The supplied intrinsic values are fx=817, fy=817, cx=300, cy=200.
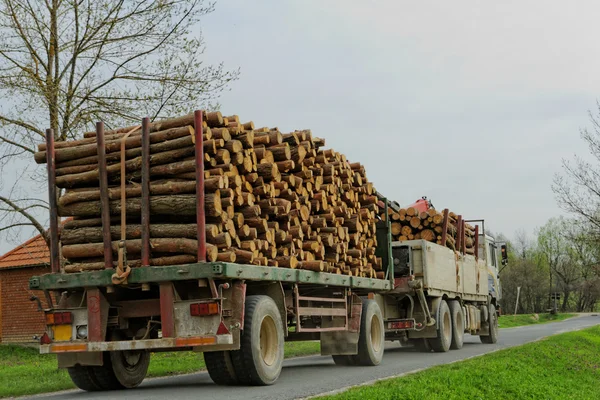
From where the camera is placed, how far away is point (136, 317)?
1073cm

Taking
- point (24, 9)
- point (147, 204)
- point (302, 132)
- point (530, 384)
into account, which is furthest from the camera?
point (24, 9)

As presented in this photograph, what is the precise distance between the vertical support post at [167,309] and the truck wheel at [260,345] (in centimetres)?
91

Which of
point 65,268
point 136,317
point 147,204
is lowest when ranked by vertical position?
point 136,317

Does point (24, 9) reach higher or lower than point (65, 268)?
higher

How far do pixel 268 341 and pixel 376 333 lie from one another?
4853mm

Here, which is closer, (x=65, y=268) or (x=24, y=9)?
(x=65, y=268)

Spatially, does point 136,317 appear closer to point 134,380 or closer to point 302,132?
point 134,380

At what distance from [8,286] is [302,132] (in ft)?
63.7

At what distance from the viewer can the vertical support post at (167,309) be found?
9828 mm

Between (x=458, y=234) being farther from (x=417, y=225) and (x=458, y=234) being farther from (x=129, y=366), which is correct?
(x=129, y=366)

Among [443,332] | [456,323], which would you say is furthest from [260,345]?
[456,323]

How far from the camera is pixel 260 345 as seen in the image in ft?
35.0

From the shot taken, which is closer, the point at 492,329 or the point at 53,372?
the point at 53,372

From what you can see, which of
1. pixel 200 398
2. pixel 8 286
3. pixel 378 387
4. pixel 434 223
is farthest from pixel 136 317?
pixel 8 286
